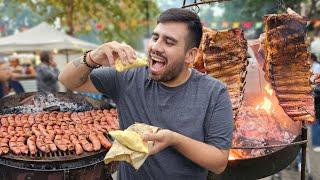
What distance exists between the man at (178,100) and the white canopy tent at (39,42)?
1051cm

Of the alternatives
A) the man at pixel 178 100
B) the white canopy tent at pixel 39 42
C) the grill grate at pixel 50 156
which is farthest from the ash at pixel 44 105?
the white canopy tent at pixel 39 42

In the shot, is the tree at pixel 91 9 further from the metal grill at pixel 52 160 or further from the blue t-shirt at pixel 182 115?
the blue t-shirt at pixel 182 115

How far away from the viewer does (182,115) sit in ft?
8.29

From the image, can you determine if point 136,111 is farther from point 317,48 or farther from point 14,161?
point 317,48

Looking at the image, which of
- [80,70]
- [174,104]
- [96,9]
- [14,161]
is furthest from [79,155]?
[96,9]

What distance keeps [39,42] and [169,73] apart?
1105 cm

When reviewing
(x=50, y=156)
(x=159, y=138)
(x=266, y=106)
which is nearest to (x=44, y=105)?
(x=50, y=156)

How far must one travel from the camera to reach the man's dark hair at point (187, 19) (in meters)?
2.54

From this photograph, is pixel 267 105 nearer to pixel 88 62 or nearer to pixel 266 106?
pixel 266 106

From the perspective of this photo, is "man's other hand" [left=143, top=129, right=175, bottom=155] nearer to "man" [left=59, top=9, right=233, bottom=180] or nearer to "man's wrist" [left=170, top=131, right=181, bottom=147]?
"man's wrist" [left=170, top=131, right=181, bottom=147]

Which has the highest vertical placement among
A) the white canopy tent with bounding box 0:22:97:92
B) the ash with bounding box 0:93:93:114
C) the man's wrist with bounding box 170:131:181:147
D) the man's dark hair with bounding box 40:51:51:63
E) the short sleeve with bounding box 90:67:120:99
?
the white canopy tent with bounding box 0:22:97:92

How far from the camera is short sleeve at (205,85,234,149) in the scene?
2463 millimetres

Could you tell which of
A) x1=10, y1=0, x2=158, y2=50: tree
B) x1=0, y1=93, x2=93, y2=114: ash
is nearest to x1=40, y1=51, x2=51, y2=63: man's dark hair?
x1=10, y1=0, x2=158, y2=50: tree

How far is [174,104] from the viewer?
2.56 metres
